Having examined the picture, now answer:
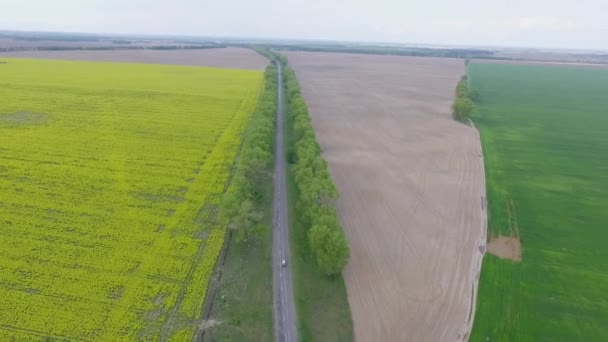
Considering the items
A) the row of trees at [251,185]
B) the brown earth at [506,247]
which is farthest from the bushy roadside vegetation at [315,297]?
the brown earth at [506,247]

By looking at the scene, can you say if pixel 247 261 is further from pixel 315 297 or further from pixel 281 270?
pixel 315 297

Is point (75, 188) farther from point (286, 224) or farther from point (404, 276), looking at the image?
point (404, 276)

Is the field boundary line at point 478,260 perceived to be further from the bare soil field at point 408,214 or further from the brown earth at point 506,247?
the brown earth at point 506,247

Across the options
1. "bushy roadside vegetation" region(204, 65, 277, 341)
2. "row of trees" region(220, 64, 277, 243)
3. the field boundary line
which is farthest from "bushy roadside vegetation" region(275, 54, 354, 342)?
the field boundary line

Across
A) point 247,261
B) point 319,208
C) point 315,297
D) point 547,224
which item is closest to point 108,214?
point 247,261

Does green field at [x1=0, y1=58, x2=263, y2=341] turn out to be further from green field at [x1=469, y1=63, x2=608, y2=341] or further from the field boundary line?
green field at [x1=469, y1=63, x2=608, y2=341]
